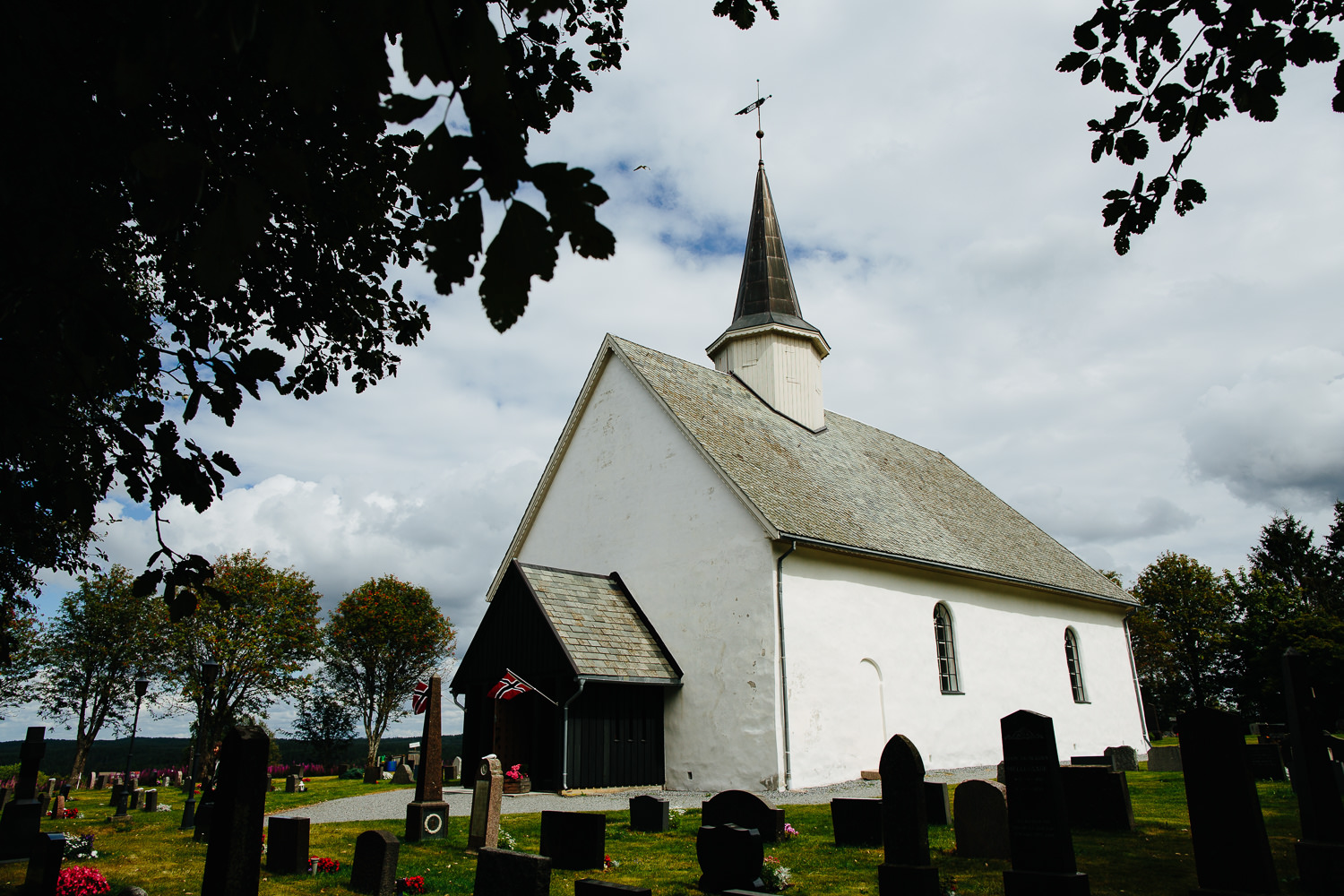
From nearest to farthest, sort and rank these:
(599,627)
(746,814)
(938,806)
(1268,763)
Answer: (746,814) → (938,806) → (1268,763) → (599,627)

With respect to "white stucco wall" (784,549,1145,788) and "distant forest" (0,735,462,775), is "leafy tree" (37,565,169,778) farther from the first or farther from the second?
"white stucco wall" (784,549,1145,788)

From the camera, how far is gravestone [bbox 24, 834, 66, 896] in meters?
6.58

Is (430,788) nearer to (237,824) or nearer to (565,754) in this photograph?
(565,754)

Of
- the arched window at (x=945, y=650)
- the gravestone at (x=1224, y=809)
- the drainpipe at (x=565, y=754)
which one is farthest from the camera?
the arched window at (x=945, y=650)

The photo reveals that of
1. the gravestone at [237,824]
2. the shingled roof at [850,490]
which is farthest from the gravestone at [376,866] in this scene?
the shingled roof at [850,490]

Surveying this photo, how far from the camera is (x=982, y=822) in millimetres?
8250

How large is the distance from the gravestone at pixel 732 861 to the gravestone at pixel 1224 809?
3.33 meters

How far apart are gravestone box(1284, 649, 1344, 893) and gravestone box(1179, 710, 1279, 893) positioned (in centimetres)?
114

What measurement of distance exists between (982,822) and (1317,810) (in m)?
2.79

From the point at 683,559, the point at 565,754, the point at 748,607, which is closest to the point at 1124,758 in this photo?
the point at 748,607

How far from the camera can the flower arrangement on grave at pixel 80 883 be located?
675 centimetres

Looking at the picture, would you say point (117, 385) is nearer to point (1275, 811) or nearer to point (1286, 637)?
point (1275, 811)

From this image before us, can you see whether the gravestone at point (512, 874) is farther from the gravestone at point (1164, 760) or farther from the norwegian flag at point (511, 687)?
the gravestone at point (1164, 760)

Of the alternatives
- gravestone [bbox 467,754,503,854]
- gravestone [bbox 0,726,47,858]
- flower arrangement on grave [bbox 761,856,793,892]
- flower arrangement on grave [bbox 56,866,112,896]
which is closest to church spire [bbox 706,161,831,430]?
gravestone [bbox 467,754,503,854]
